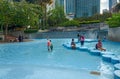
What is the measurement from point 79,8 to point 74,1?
4128 millimetres

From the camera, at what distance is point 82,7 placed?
12825 cm

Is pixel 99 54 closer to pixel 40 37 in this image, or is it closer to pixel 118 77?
pixel 118 77

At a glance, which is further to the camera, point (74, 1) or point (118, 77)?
point (74, 1)

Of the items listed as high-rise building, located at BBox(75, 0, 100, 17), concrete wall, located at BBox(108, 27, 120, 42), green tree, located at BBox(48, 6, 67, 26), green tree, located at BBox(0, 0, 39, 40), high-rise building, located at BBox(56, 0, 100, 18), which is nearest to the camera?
concrete wall, located at BBox(108, 27, 120, 42)

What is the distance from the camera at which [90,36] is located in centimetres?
5056

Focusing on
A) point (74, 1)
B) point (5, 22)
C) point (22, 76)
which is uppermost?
point (74, 1)

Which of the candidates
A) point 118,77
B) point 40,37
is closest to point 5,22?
point 40,37

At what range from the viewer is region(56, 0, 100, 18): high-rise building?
125 meters

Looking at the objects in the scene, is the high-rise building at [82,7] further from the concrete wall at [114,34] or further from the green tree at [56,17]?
the concrete wall at [114,34]

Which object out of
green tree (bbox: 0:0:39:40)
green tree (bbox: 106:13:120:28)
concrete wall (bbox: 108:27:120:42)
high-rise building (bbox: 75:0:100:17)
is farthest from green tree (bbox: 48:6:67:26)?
high-rise building (bbox: 75:0:100:17)

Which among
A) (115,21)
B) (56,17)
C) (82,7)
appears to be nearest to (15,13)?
(115,21)

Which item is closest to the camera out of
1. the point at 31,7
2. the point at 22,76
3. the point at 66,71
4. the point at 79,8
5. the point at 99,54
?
the point at 22,76

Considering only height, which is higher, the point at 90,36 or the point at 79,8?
the point at 79,8

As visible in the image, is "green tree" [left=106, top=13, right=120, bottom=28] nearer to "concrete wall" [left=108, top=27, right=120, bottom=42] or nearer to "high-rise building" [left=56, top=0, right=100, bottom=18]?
"concrete wall" [left=108, top=27, right=120, bottom=42]
